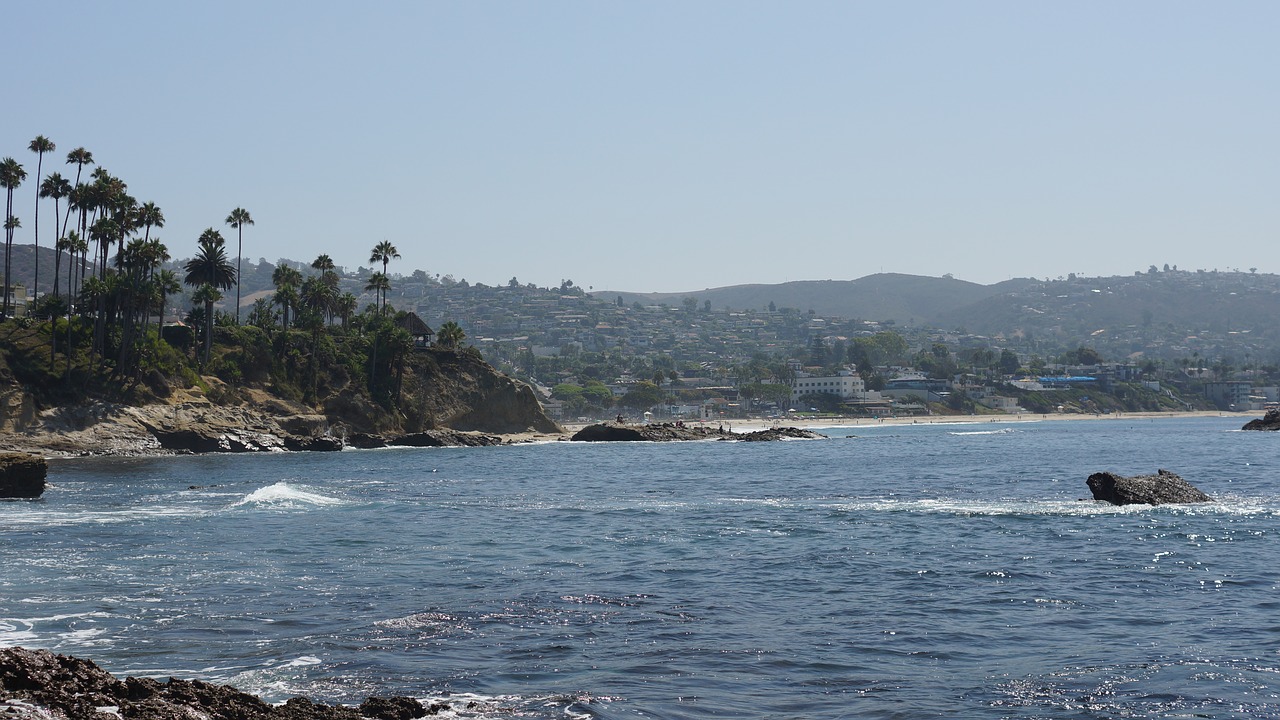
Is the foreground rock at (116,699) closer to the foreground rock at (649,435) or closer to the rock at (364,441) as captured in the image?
the rock at (364,441)

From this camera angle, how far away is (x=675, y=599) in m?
23.2

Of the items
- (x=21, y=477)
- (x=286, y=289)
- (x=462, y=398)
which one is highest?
(x=286, y=289)

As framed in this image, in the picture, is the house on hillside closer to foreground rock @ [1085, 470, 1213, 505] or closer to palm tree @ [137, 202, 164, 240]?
palm tree @ [137, 202, 164, 240]

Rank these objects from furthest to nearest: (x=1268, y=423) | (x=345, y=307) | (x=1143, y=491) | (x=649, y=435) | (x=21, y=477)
A: (x=1268, y=423) < (x=345, y=307) < (x=649, y=435) < (x=21, y=477) < (x=1143, y=491)

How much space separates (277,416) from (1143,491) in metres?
77.0

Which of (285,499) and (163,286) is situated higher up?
(163,286)

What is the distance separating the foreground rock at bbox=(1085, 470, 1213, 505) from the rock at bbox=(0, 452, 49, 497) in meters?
43.3

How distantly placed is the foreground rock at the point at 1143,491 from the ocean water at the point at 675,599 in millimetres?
1158

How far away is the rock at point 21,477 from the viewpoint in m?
45.8

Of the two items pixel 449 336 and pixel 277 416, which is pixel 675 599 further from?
pixel 449 336

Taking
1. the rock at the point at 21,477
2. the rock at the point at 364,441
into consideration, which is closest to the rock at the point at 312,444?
the rock at the point at 364,441

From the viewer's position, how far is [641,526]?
1469 inches

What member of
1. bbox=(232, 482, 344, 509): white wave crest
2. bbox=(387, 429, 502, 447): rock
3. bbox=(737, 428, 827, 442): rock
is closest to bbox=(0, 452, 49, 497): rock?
bbox=(232, 482, 344, 509): white wave crest

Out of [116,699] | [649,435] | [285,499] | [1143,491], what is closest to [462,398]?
[649,435]
